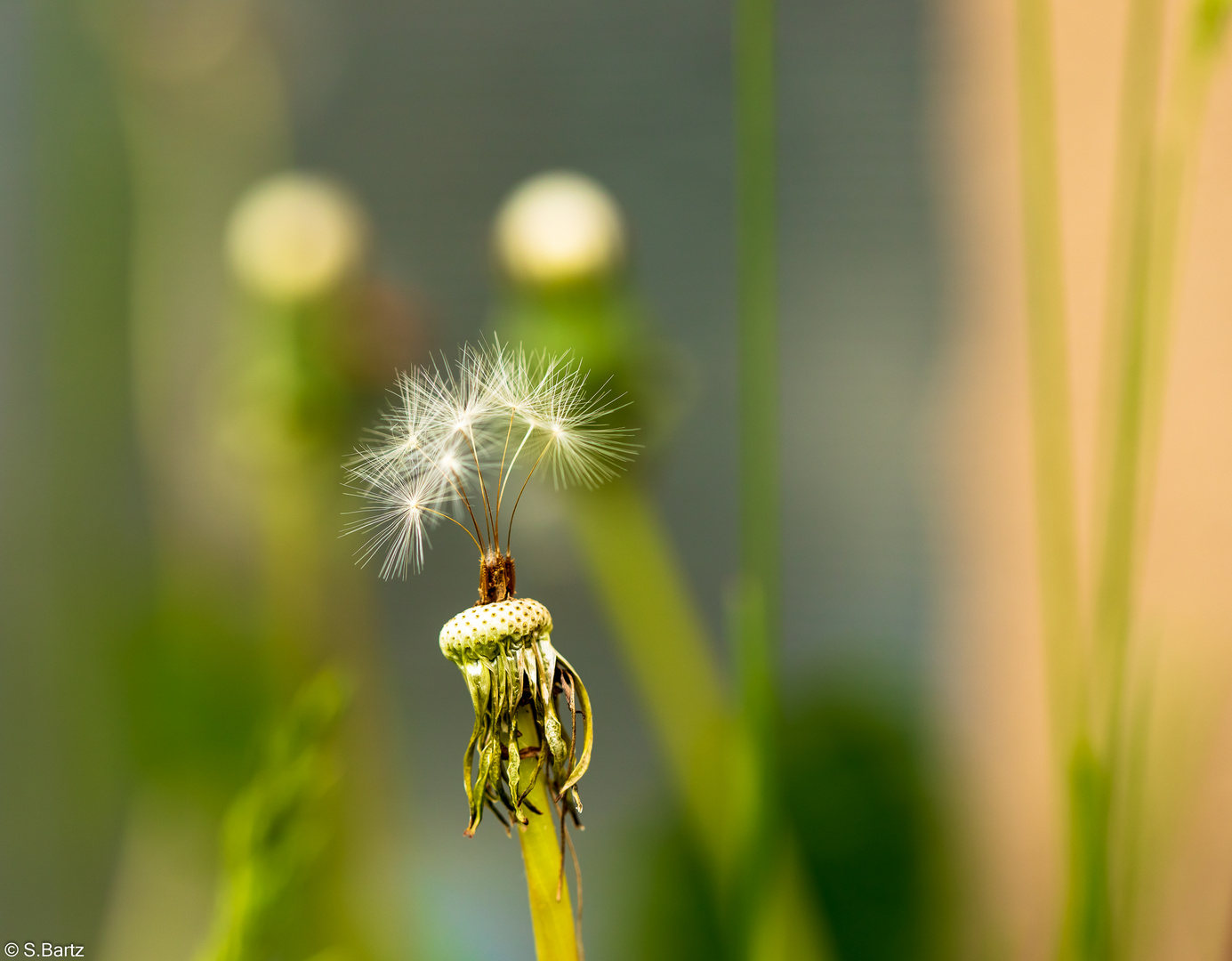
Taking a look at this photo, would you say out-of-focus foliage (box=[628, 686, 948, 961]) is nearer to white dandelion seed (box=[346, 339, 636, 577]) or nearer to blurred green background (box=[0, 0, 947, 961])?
blurred green background (box=[0, 0, 947, 961])

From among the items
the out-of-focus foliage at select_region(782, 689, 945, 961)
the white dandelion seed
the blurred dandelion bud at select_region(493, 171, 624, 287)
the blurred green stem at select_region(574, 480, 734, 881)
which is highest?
the blurred dandelion bud at select_region(493, 171, 624, 287)

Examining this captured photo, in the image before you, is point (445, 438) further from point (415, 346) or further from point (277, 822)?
point (415, 346)

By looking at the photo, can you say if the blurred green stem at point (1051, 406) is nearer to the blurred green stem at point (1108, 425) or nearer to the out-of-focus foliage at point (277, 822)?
the blurred green stem at point (1108, 425)

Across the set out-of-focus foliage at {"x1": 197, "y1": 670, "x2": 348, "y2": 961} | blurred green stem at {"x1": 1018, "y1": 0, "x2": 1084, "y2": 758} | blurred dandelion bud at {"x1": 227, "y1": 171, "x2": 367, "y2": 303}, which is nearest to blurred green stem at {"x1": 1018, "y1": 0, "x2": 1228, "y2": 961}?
blurred green stem at {"x1": 1018, "y1": 0, "x2": 1084, "y2": 758}

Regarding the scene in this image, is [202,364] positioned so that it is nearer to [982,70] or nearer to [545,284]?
[545,284]

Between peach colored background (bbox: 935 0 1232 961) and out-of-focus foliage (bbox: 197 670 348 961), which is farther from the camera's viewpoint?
peach colored background (bbox: 935 0 1232 961)

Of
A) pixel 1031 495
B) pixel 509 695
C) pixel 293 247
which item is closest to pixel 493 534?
pixel 509 695
